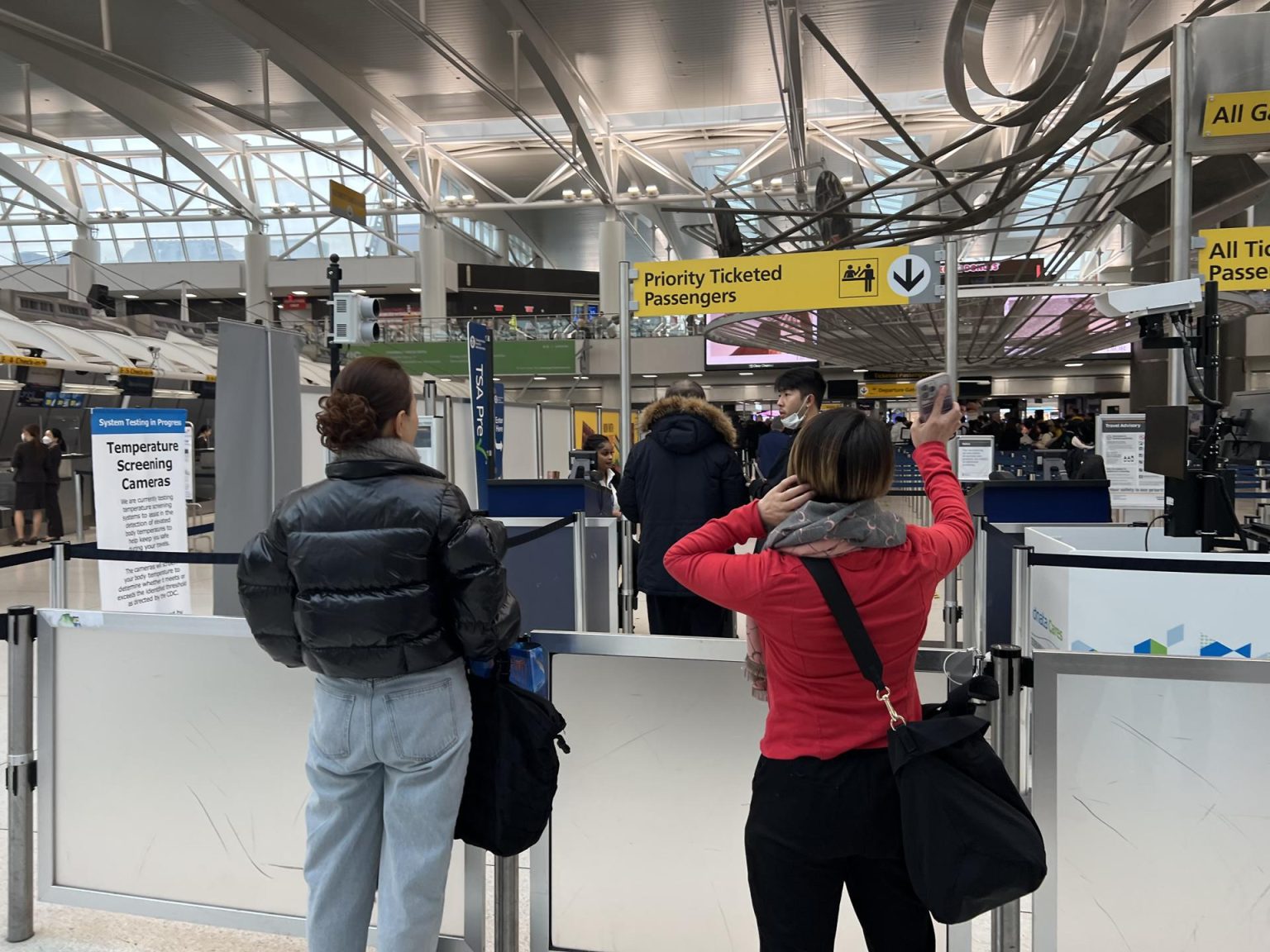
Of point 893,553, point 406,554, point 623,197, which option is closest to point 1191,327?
point 893,553

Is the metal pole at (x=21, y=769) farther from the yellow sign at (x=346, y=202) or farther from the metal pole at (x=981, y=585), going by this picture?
the yellow sign at (x=346, y=202)

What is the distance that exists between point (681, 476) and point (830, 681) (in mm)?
3011

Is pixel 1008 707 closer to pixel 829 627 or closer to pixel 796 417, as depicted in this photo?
pixel 829 627

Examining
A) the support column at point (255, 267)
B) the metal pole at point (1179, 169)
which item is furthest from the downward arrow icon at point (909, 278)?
the support column at point (255, 267)

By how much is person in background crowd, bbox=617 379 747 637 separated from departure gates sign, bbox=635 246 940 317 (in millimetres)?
2052

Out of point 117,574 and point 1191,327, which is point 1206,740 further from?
point 117,574

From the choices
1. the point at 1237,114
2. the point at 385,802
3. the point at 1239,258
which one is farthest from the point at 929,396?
the point at 1239,258

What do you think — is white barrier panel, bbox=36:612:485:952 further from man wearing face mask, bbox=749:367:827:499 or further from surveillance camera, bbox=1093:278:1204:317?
surveillance camera, bbox=1093:278:1204:317

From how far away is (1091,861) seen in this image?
2.18 meters

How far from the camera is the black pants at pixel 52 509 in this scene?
43.3ft

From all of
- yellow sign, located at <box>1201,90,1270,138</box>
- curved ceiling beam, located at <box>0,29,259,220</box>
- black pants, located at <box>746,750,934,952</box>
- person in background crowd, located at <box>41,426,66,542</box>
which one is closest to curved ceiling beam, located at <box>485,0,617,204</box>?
curved ceiling beam, located at <box>0,29,259,220</box>

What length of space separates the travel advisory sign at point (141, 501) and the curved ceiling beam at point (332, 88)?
16.6 meters

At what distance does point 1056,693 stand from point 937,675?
26cm

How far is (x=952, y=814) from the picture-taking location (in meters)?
1.61
